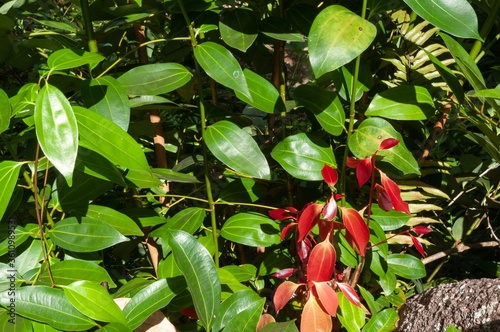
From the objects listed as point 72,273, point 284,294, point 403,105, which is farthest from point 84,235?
point 403,105

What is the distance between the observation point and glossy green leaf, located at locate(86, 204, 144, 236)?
1.08 meters

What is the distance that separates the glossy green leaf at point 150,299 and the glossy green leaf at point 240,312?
3.4 inches

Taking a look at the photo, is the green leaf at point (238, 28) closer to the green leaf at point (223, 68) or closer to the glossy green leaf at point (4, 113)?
the green leaf at point (223, 68)

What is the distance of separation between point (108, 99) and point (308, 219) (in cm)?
40

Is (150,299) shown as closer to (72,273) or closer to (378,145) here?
(72,273)

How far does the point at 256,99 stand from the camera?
113 cm

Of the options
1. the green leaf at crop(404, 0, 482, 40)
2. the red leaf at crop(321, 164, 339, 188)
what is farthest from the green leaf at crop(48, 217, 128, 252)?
the green leaf at crop(404, 0, 482, 40)

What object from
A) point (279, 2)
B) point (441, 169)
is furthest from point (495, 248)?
point (279, 2)

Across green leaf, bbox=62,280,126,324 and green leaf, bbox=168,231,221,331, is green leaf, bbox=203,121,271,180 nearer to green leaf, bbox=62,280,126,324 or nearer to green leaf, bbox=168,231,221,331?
green leaf, bbox=168,231,221,331

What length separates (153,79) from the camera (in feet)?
3.67

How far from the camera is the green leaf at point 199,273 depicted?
1.00m

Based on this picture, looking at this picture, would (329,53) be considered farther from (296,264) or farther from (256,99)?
(296,264)

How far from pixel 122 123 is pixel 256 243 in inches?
15.1

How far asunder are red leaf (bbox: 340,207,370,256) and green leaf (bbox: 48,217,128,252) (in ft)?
1.29
